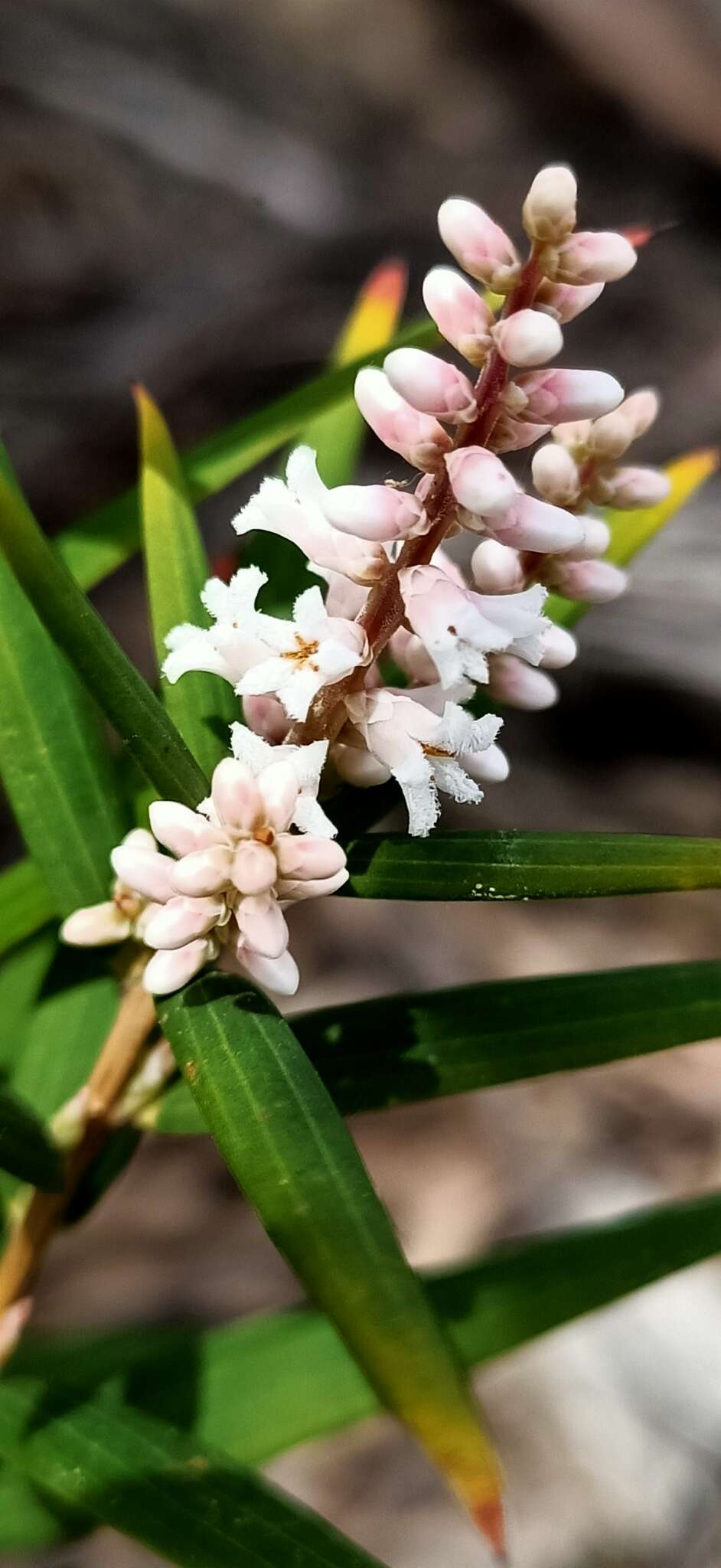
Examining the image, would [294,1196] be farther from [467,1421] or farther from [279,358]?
[279,358]

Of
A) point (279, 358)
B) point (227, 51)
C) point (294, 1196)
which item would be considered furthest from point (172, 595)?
point (227, 51)

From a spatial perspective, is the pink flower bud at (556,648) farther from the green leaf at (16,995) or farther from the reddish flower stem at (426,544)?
the green leaf at (16,995)

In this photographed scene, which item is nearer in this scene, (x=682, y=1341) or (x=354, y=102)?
(x=682, y=1341)

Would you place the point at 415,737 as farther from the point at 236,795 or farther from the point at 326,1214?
the point at 326,1214

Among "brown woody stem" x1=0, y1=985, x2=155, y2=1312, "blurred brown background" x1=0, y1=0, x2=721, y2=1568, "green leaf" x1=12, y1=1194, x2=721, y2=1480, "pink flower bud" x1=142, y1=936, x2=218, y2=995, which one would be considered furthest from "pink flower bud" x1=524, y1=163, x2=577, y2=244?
"blurred brown background" x1=0, y1=0, x2=721, y2=1568

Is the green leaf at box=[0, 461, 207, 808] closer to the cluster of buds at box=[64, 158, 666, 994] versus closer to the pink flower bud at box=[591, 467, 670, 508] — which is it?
the cluster of buds at box=[64, 158, 666, 994]

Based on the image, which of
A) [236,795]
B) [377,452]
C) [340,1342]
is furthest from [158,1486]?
[377,452]
